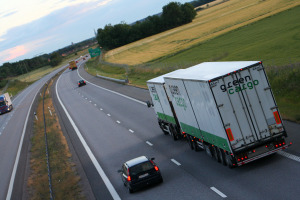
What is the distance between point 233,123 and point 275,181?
260cm

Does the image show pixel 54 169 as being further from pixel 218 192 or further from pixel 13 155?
pixel 218 192

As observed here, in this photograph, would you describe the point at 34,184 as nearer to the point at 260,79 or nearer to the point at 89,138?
the point at 89,138

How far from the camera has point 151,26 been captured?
157500 mm

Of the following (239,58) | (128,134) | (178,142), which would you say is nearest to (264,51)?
(239,58)

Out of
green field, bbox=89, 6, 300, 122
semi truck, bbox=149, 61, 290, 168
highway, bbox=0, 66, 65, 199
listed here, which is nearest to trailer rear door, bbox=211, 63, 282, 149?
semi truck, bbox=149, 61, 290, 168

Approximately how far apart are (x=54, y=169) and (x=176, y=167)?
9.30 m

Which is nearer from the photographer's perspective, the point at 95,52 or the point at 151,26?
the point at 95,52

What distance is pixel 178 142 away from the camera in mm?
24328

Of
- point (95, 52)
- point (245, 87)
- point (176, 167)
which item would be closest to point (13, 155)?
point (176, 167)

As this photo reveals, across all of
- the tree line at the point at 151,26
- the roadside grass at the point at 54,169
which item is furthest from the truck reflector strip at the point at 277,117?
the tree line at the point at 151,26

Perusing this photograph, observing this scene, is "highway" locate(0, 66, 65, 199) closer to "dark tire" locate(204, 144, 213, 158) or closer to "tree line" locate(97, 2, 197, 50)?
"dark tire" locate(204, 144, 213, 158)

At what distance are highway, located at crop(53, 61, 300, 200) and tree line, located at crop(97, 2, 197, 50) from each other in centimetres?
→ 12236

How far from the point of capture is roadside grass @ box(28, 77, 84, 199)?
70.5 feet

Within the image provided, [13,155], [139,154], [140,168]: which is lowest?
[139,154]
